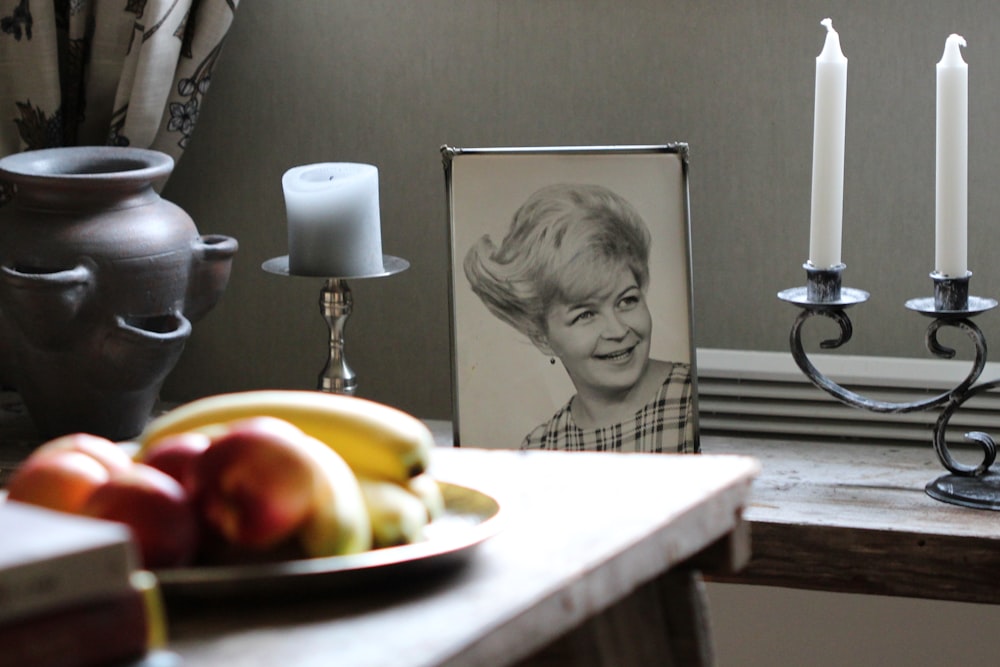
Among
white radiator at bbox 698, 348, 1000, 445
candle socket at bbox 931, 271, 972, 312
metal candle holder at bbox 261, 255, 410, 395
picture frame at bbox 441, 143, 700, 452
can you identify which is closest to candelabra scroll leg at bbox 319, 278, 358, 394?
metal candle holder at bbox 261, 255, 410, 395

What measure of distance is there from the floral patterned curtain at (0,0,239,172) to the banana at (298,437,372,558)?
0.97 metres

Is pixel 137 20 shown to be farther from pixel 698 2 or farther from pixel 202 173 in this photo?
pixel 698 2

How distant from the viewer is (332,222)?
1201 millimetres

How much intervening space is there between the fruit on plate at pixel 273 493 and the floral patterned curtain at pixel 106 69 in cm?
97

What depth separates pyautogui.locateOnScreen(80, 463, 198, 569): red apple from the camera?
448 millimetres

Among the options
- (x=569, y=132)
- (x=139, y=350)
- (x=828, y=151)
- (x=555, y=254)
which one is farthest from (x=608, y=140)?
(x=139, y=350)

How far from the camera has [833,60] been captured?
1085 mm

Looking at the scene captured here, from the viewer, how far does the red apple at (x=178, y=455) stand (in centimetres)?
49

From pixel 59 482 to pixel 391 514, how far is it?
127mm

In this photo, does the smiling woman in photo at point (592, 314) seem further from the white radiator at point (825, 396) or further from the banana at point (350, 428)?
the banana at point (350, 428)

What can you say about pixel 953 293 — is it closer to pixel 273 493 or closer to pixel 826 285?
pixel 826 285

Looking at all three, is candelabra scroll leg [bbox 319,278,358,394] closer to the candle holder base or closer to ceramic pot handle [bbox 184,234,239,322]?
ceramic pot handle [bbox 184,234,239,322]

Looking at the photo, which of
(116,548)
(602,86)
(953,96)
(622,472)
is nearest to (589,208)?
(602,86)

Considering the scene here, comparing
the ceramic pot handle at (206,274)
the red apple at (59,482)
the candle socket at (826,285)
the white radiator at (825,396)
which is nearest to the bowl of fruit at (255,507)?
the red apple at (59,482)
